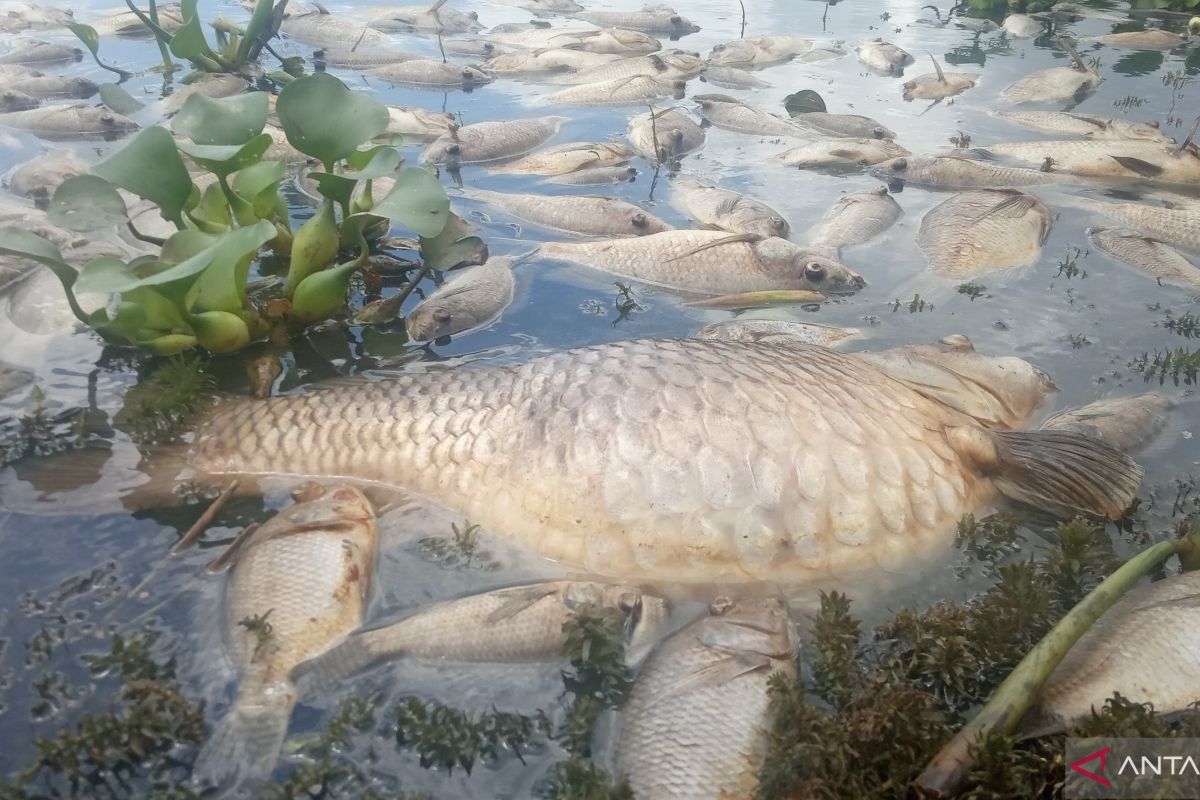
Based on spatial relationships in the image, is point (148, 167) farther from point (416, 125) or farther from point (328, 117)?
point (416, 125)

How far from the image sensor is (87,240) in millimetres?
5293

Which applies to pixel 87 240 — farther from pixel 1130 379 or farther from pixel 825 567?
pixel 1130 379

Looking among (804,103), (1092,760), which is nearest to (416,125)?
(804,103)

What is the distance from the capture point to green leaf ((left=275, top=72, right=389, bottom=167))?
4.33m

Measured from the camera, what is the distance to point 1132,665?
2389 mm

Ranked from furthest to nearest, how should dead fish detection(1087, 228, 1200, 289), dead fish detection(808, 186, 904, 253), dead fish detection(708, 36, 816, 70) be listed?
dead fish detection(708, 36, 816, 70), dead fish detection(808, 186, 904, 253), dead fish detection(1087, 228, 1200, 289)

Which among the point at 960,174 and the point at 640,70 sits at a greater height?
the point at 640,70

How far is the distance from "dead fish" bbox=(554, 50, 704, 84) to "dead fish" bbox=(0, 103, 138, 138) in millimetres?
4830

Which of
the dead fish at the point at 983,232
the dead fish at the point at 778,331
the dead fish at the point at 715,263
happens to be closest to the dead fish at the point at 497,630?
the dead fish at the point at 778,331

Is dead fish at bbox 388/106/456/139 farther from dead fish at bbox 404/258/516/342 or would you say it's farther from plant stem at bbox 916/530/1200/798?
plant stem at bbox 916/530/1200/798

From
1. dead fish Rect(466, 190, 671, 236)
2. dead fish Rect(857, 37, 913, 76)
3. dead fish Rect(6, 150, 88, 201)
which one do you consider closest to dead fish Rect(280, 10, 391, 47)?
dead fish Rect(6, 150, 88, 201)

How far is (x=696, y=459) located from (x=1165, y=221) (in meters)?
4.91

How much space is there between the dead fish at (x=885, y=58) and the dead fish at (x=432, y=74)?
488cm

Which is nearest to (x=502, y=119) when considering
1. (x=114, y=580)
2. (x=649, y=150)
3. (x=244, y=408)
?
(x=649, y=150)
